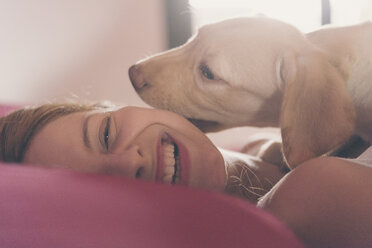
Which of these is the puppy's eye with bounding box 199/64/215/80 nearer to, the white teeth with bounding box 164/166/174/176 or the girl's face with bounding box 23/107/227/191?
the girl's face with bounding box 23/107/227/191

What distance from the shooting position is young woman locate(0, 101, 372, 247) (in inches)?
29.2

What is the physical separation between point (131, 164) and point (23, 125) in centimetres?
42

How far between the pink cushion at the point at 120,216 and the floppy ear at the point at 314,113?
520mm

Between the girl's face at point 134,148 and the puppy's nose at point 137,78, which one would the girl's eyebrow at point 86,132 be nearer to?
the girl's face at point 134,148

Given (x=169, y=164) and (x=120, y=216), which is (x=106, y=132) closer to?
(x=169, y=164)

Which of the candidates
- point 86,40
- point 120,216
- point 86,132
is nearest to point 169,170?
point 86,132

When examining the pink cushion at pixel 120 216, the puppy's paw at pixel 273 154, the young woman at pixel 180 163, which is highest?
the pink cushion at pixel 120 216

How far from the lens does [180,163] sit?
39.7 inches

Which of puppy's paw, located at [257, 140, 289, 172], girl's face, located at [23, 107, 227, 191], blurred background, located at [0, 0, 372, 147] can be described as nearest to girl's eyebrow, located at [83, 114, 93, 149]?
girl's face, located at [23, 107, 227, 191]

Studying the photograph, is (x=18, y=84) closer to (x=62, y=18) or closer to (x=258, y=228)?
(x=62, y=18)

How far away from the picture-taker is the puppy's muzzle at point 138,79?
1425 millimetres

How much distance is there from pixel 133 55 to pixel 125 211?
2.75 meters

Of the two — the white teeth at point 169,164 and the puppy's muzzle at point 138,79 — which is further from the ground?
the puppy's muzzle at point 138,79

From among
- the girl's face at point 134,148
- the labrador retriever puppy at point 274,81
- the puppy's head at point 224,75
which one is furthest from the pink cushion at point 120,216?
the puppy's head at point 224,75
